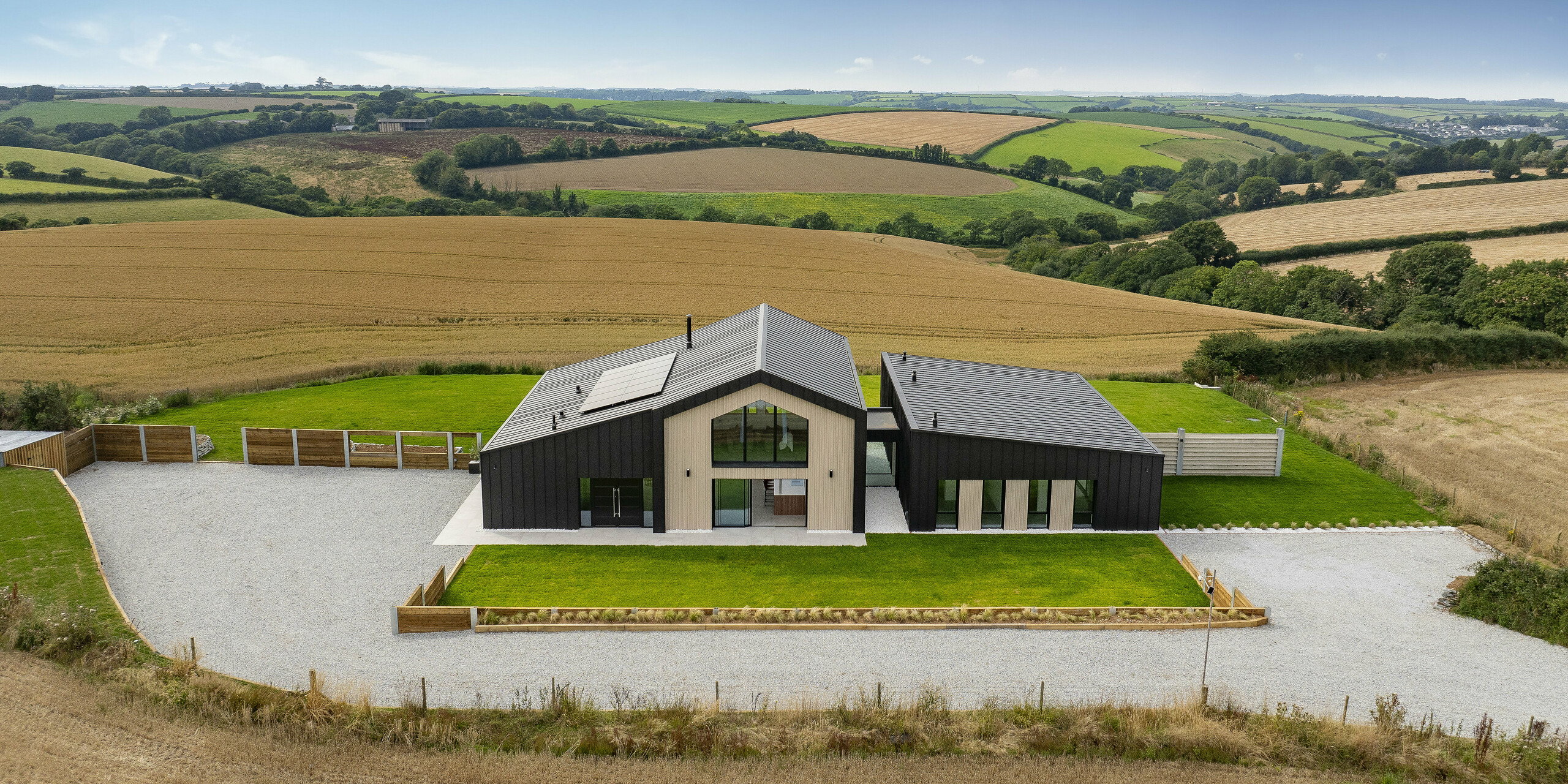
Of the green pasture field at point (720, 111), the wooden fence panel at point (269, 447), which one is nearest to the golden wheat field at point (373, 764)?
the wooden fence panel at point (269, 447)

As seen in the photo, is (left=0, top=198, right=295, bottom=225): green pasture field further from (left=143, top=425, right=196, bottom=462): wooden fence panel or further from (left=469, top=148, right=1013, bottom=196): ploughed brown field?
(left=143, top=425, right=196, bottom=462): wooden fence panel

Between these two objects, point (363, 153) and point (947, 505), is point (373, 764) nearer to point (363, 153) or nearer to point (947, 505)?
point (947, 505)

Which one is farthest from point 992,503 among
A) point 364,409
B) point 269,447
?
point 364,409

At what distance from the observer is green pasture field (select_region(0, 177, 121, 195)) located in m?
74.6

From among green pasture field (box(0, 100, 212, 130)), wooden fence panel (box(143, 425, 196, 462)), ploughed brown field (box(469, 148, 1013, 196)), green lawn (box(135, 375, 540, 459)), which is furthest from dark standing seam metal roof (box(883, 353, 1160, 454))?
green pasture field (box(0, 100, 212, 130))

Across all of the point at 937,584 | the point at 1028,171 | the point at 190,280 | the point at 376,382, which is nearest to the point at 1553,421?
the point at 937,584

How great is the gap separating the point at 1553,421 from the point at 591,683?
36.3m

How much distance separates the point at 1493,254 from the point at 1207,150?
85830 millimetres

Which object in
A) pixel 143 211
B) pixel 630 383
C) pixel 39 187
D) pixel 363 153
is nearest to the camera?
pixel 630 383

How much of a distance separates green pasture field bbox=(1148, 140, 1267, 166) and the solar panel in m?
128

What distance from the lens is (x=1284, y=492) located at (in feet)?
90.1

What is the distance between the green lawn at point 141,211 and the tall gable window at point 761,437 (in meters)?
65.6

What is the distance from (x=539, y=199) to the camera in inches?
3418

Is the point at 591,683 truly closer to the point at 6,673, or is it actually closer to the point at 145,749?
the point at 145,749
